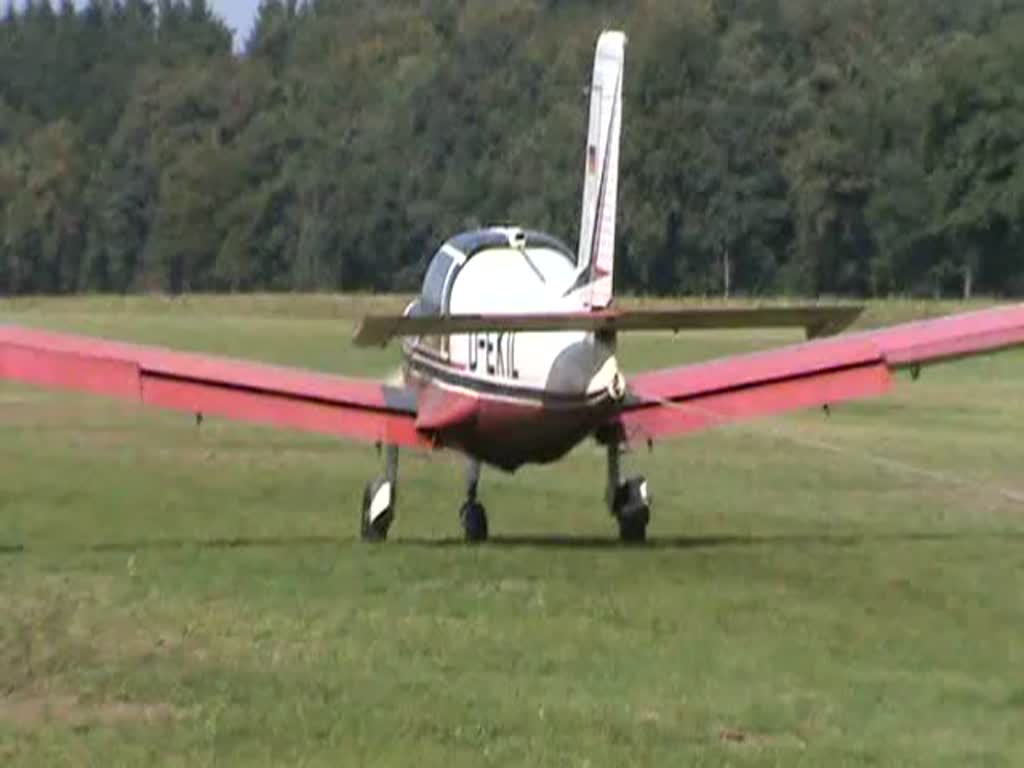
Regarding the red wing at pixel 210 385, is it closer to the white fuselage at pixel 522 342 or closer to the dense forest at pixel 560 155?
the white fuselage at pixel 522 342

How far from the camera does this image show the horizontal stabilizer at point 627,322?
1574cm

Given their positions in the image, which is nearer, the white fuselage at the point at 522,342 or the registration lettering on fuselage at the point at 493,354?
the white fuselage at the point at 522,342

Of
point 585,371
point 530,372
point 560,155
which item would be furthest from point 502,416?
point 560,155

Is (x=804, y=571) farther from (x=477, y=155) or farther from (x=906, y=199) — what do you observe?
(x=477, y=155)

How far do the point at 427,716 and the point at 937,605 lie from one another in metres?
4.86

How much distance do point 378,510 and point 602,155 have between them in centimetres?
281

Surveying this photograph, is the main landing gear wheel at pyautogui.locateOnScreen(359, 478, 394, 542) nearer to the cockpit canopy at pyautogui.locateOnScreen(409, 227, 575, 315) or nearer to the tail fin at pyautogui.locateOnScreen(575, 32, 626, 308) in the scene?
the cockpit canopy at pyautogui.locateOnScreen(409, 227, 575, 315)

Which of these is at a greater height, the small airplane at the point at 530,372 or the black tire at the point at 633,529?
the small airplane at the point at 530,372

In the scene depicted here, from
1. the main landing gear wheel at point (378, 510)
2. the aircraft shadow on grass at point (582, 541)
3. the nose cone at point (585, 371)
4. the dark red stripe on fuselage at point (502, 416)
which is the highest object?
the nose cone at point (585, 371)

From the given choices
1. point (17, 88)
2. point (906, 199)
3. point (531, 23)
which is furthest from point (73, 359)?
point (17, 88)

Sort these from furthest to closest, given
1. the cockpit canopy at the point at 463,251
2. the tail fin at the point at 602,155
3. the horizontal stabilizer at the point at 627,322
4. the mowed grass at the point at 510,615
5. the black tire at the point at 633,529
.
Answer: the black tire at the point at 633,529
the cockpit canopy at the point at 463,251
the tail fin at the point at 602,155
the horizontal stabilizer at the point at 627,322
the mowed grass at the point at 510,615

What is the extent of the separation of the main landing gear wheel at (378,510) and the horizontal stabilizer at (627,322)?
2.50 m

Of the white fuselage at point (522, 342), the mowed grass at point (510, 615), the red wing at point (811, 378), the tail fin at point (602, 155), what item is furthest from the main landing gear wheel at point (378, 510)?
the tail fin at point (602, 155)

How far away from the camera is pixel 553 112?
378 feet
